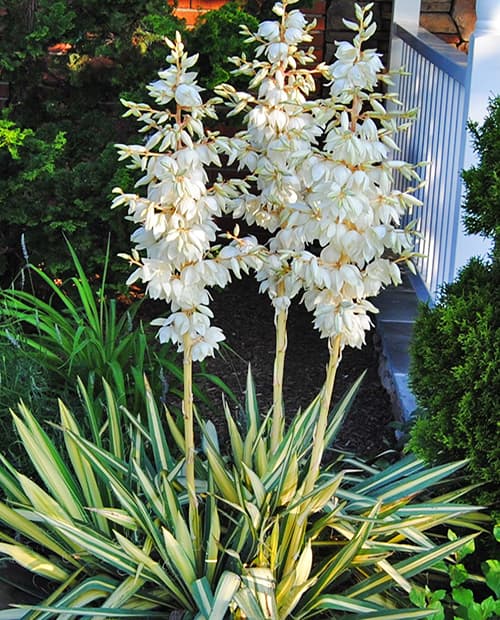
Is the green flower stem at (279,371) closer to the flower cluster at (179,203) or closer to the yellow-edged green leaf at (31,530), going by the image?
the flower cluster at (179,203)

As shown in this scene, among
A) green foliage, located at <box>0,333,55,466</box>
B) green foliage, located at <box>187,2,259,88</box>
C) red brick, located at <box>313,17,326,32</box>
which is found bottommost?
green foliage, located at <box>0,333,55,466</box>

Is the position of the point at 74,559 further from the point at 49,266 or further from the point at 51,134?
the point at 51,134

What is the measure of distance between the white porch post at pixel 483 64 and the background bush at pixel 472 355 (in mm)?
412

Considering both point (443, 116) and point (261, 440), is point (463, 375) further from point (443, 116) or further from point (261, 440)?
point (443, 116)

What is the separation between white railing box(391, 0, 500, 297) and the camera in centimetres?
312

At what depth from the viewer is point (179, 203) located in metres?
1.98

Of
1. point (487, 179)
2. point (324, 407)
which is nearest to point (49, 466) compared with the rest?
point (324, 407)

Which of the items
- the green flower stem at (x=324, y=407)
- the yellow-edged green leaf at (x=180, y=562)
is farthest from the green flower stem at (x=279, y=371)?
the yellow-edged green leaf at (x=180, y=562)

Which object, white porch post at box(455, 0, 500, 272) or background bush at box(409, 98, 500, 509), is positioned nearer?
background bush at box(409, 98, 500, 509)

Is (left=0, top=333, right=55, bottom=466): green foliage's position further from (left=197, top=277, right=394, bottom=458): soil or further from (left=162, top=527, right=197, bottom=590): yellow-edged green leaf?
(left=162, top=527, right=197, bottom=590): yellow-edged green leaf

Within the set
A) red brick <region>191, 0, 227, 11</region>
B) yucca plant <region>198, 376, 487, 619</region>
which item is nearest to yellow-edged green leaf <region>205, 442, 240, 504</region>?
yucca plant <region>198, 376, 487, 619</region>

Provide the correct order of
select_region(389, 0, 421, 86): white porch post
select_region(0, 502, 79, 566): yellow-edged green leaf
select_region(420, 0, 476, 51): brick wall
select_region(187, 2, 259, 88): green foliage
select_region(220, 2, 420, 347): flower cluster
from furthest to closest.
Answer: select_region(420, 0, 476, 51): brick wall → select_region(389, 0, 421, 86): white porch post → select_region(187, 2, 259, 88): green foliage → select_region(0, 502, 79, 566): yellow-edged green leaf → select_region(220, 2, 420, 347): flower cluster

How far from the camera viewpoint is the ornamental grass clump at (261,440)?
1.99m

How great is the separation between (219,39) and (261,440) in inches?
93.9
